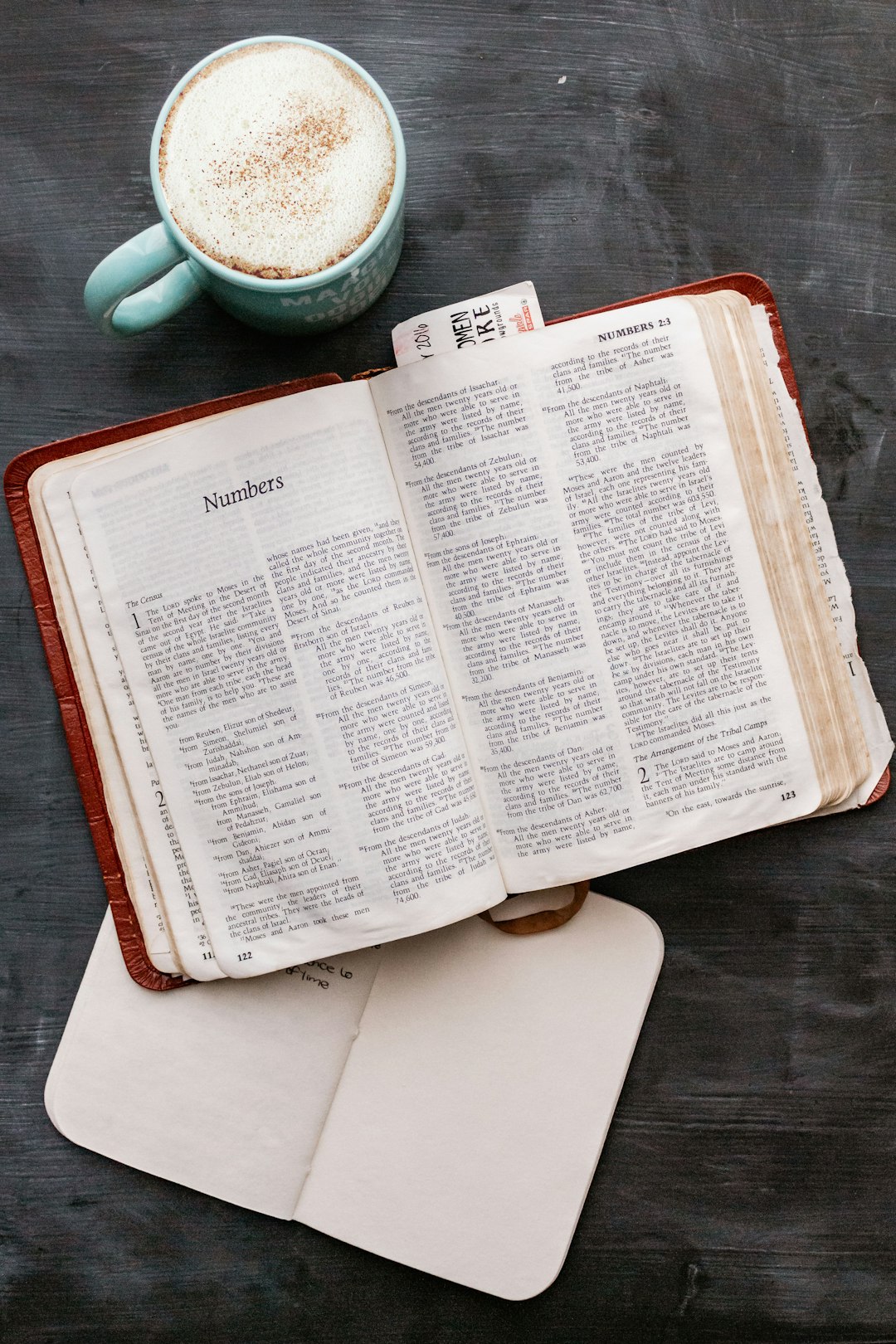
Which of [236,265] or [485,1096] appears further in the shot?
[485,1096]

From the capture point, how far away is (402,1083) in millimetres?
594

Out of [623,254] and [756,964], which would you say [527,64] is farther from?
[756,964]

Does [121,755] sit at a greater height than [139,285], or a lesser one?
lesser

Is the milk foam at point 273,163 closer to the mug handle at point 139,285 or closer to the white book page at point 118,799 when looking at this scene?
the mug handle at point 139,285

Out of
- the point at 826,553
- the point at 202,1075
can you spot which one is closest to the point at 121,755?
the point at 202,1075

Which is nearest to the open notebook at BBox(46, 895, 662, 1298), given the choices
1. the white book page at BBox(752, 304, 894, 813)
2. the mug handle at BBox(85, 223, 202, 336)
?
the white book page at BBox(752, 304, 894, 813)

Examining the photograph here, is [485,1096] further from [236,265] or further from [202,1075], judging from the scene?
[236,265]

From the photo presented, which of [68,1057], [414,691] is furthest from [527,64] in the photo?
[68,1057]

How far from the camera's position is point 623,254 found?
588 mm

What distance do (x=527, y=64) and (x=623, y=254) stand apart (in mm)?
136

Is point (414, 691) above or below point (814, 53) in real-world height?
below

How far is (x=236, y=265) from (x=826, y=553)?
1.32 feet

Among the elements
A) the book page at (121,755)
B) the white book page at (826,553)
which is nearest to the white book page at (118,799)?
the book page at (121,755)

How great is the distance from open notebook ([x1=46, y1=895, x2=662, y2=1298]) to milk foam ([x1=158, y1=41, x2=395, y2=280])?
0.42 m
